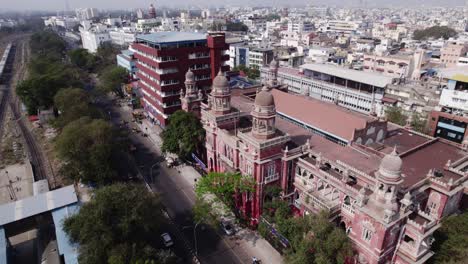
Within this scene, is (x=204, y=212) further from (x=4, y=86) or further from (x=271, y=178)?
(x=4, y=86)

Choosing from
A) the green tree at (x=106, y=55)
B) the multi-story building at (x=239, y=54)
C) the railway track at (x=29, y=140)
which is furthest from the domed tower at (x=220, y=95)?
the green tree at (x=106, y=55)

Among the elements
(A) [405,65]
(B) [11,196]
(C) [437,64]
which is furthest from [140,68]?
(C) [437,64]

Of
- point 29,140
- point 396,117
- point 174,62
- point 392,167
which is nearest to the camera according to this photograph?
point 392,167

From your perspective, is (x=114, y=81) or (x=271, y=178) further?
(x=114, y=81)

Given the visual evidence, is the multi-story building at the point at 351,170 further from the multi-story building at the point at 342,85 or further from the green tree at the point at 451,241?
the multi-story building at the point at 342,85

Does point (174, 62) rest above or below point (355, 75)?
above

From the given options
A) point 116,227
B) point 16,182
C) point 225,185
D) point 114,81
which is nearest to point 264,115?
point 225,185

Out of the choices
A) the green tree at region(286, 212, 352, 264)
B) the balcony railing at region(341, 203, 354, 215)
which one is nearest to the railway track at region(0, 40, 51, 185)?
the green tree at region(286, 212, 352, 264)

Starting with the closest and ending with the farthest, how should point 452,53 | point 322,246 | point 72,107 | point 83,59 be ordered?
point 322,246, point 72,107, point 452,53, point 83,59

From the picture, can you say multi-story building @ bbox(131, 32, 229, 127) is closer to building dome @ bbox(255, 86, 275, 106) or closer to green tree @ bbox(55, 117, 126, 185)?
green tree @ bbox(55, 117, 126, 185)
